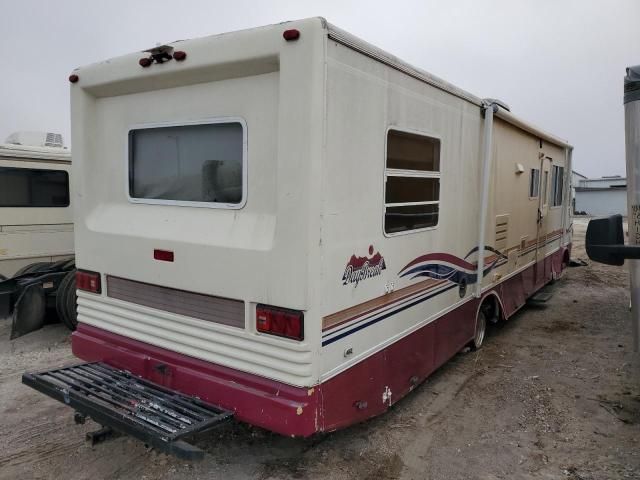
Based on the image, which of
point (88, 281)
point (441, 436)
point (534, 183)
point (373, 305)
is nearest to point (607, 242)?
point (373, 305)

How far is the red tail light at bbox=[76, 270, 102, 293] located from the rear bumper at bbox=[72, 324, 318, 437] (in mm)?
316

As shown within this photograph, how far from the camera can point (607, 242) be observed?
8.88 feet

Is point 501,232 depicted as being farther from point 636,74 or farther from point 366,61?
point 366,61

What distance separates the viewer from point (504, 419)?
13.9 ft

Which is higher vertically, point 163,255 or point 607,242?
point 607,242

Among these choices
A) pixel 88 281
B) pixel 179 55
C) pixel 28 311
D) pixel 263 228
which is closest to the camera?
pixel 263 228

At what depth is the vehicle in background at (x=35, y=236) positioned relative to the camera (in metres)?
6.21

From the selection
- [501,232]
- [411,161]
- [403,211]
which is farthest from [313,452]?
[501,232]

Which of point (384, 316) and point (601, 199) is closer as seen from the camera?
point (384, 316)

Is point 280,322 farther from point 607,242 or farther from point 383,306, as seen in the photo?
point 607,242

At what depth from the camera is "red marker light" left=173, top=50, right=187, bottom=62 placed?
330 cm

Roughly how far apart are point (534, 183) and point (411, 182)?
398 cm

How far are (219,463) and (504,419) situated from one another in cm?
228

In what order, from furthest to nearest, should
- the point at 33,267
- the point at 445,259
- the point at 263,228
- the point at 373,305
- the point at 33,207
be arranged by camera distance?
the point at 33,207 < the point at 33,267 < the point at 445,259 < the point at 373,305 < the point at 263,228
